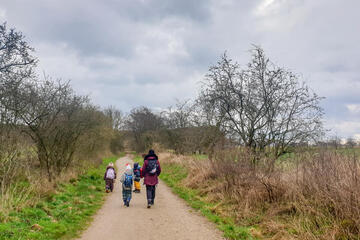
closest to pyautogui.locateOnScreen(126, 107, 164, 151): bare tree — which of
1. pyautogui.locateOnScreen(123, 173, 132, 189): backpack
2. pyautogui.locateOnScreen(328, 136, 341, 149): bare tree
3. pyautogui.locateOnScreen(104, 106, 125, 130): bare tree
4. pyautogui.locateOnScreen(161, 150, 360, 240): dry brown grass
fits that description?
pyautogui.locateOnScreen(104, 106, 125, 130): bare tree

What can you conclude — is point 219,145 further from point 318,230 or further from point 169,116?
point 169,116

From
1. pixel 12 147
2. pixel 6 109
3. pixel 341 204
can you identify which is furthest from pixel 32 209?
pixel 341 204

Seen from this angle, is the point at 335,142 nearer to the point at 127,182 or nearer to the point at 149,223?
the point at 149,223

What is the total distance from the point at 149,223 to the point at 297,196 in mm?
3975

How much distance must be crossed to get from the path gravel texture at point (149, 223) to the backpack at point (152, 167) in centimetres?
123

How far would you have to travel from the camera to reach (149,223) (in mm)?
7223

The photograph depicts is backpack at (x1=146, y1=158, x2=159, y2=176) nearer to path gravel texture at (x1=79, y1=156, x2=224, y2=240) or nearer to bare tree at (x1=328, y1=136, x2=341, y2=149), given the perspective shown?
path gravel texture at (x1=79, y1=156, x2=224, y2=240)

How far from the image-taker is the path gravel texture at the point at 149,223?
6.13m

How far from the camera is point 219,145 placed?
1151cm

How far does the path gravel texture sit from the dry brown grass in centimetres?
106

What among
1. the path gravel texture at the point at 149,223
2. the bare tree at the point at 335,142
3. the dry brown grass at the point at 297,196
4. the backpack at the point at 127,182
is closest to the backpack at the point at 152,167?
the backpack at the point at 127,182

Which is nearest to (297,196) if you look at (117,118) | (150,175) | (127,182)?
(150,175)

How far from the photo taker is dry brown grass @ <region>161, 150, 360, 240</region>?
5.04 meters

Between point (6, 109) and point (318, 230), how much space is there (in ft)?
36.5
